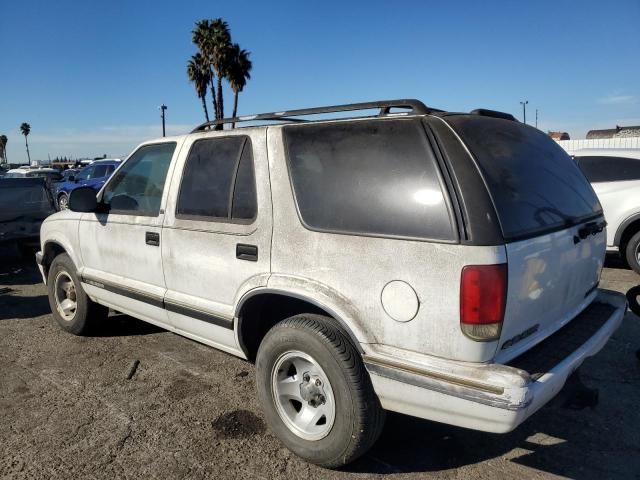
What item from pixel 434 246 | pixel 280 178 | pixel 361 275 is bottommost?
pixel 361 275

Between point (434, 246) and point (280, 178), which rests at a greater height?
point (280, 178)

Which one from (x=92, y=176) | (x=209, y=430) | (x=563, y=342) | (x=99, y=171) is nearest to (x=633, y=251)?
(x=563, y=342)

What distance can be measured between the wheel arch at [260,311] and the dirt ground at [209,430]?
551 mm

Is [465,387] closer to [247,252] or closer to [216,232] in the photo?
[247,252]

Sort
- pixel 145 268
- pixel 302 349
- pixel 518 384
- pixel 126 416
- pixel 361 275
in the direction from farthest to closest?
pixel 145 268, pixel 126 416, pixel 302 349, pixel 361 275, pixel 518 384

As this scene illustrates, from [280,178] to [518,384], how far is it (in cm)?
162

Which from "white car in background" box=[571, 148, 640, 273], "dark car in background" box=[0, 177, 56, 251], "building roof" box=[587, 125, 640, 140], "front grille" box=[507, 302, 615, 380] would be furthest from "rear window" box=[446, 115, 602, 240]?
"building roof" box=[587, 125, 640, 140]

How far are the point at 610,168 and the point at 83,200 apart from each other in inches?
269

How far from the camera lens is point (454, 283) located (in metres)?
2.16

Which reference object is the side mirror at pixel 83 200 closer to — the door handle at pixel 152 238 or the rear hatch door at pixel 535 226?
the door handle at pixel 152 238

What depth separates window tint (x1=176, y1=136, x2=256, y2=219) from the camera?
10.1 feet

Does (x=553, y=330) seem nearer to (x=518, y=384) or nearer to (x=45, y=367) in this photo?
(x=518, y=384)

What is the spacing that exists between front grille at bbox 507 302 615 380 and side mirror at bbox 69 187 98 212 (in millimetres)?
3386

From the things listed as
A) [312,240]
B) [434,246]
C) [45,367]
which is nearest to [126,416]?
[45,367]
